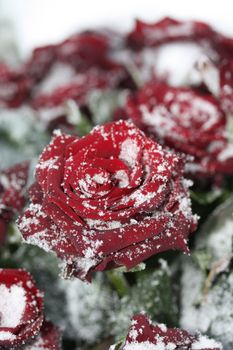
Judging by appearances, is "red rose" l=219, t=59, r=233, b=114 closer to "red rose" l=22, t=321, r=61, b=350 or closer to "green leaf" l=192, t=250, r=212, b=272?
"green leaf" l=192, t=250, r=212, b=272

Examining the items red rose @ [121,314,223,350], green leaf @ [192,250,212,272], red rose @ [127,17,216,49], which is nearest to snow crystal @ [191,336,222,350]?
red rose @ [121,314,223,350]

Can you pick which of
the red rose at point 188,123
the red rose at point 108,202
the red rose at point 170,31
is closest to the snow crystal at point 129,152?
the red rose at point 108,202

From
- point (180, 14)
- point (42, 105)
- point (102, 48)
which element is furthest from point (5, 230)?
point (180, 14)

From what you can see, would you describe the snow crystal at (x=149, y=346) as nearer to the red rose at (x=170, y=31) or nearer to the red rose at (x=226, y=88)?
the red rose at (x=226, y=88)

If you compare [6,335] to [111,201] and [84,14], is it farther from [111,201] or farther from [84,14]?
[84,14]

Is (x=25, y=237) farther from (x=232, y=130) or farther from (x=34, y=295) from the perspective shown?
(x=232, y=130)
